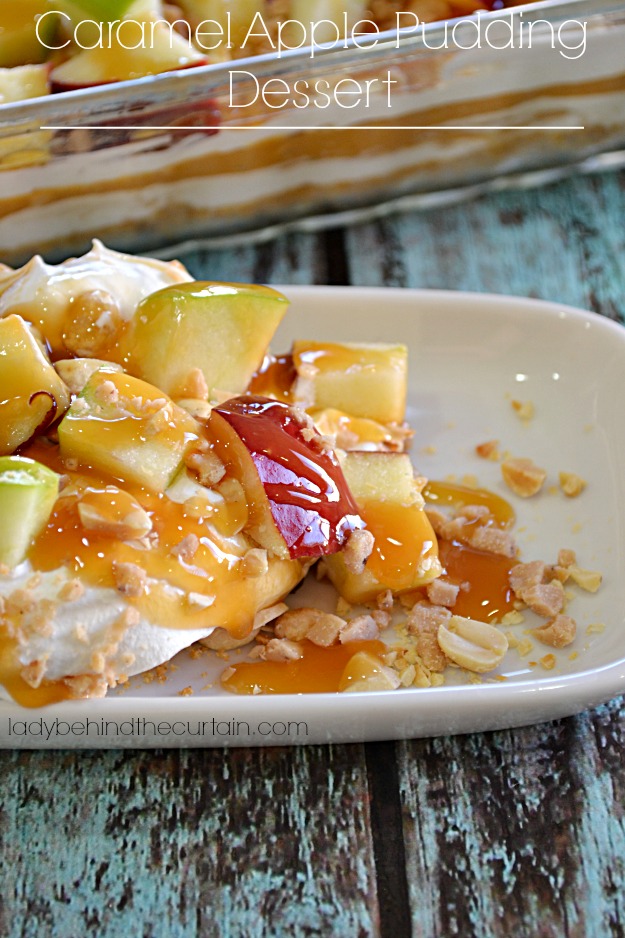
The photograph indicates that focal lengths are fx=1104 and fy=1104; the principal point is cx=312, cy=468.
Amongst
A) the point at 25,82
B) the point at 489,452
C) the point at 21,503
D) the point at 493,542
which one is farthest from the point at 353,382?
the point at 25,82

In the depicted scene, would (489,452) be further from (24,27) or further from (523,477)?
(24,27)

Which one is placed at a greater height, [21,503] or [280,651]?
[21,503]

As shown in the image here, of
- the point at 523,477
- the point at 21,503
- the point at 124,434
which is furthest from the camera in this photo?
the point at 523,477

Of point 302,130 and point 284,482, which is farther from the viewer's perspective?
point 302,130

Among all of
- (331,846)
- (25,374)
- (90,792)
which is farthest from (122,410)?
(331,846)

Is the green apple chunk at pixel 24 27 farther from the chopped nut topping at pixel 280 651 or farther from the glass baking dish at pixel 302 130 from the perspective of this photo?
the chopped nut topping at pixel 280 651

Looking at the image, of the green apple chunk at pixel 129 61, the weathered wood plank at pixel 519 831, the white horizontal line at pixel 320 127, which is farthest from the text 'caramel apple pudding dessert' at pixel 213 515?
the green apple chunk at pixel 129 61

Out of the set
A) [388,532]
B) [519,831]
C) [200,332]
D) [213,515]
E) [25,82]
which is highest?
[25,82]
